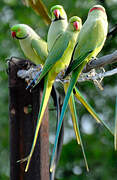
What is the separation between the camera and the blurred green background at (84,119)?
12.4 ft

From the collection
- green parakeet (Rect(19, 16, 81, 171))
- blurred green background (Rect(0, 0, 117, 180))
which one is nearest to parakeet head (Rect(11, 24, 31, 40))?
green parakeet (Rect(19, 16, 81, 171))

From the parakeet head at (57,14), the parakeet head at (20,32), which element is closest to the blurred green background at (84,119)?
the parakeet head at (20,32)

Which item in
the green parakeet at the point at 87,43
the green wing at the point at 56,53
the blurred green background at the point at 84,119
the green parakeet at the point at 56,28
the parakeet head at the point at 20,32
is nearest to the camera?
the green parakeet at the point at 87,43

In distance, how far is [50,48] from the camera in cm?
165

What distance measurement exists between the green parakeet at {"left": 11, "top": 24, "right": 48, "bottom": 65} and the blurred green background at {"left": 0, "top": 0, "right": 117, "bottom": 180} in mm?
1668

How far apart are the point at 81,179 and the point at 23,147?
6.87 feet

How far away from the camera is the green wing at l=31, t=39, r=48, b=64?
187cm

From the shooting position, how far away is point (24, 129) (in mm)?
1729

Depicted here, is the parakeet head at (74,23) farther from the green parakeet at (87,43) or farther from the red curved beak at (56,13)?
the red curved beak at (56,13)

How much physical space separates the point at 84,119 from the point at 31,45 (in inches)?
83.4

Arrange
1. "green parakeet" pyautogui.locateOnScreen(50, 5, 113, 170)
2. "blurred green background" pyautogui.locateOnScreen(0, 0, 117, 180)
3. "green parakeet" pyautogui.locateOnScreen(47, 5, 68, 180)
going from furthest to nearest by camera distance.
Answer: "blurred green background" pyautogui.locateOnScreen(0, 0, 117, 180) → "green parakeet" pyautogui.locateOnScreen(47, 5, 68, 180) → "green parakeet" pyautogui.locateOnScreen(50, 5, 113, 170)

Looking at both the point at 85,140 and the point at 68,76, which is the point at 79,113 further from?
the point at 68,76

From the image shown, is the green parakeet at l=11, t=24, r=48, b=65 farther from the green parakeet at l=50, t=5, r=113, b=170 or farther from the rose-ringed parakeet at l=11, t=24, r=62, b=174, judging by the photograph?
the green parakeet at l=50, t=5, r=113, b=170

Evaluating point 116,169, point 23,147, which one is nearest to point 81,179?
point 116,169
